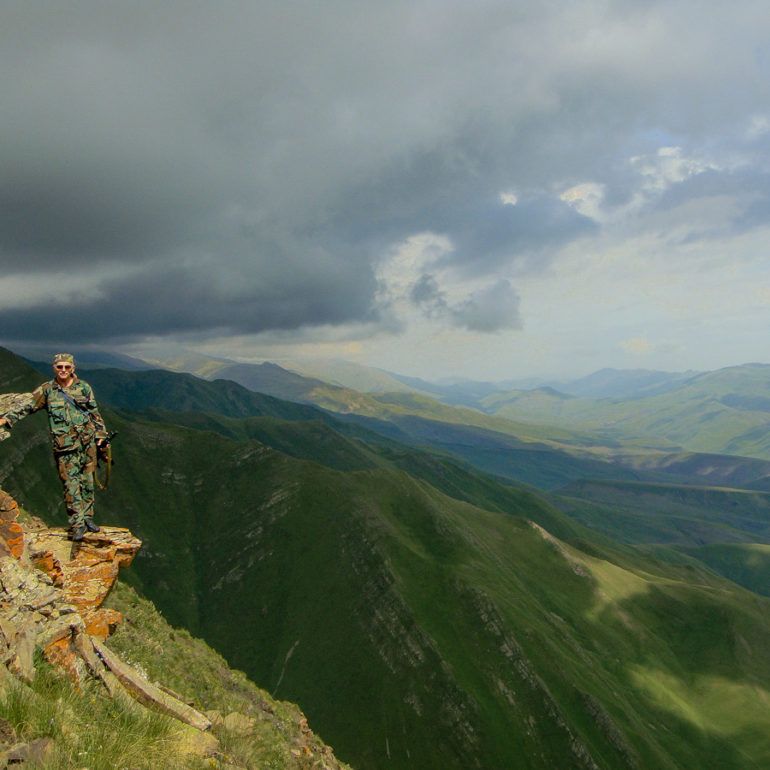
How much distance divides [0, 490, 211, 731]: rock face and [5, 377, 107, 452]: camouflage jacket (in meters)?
2.52

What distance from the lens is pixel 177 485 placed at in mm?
197500

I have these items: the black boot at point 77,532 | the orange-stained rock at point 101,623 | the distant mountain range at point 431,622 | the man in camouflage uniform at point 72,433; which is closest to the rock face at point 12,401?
the man in camouflage uniform at point 72,433

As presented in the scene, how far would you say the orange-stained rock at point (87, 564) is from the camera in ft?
52.5

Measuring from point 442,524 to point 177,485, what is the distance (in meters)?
115

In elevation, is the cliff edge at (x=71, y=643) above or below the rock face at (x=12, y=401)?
below

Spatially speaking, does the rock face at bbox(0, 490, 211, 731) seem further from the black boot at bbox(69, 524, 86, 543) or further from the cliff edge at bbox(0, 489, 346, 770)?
the black boot at bbox(69, 524, 86, 543)

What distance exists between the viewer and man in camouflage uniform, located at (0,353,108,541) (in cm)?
1661

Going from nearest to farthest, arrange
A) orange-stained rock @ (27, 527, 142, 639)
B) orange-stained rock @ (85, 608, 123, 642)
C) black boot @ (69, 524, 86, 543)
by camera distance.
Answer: orange-stained rock @ (27, 527, 142, 639) → orange-stained rock @ (85, 608, 123, 642) → black boot @ (69, 524, 86, 543)

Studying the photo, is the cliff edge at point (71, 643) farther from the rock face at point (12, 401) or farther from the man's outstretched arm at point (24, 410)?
the rock face at point (12, 401)

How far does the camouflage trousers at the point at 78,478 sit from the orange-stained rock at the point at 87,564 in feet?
2.97

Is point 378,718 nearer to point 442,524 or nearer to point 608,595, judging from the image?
point 442,524

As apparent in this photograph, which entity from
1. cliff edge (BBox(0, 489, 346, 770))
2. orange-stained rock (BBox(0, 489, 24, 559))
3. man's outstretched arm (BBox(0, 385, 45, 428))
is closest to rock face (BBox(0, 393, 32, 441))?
man's outstretched arm (BBox(0, 385, 45, 428))

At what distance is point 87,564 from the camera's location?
17141 mm

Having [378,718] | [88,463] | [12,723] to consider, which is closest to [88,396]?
[88,463]
